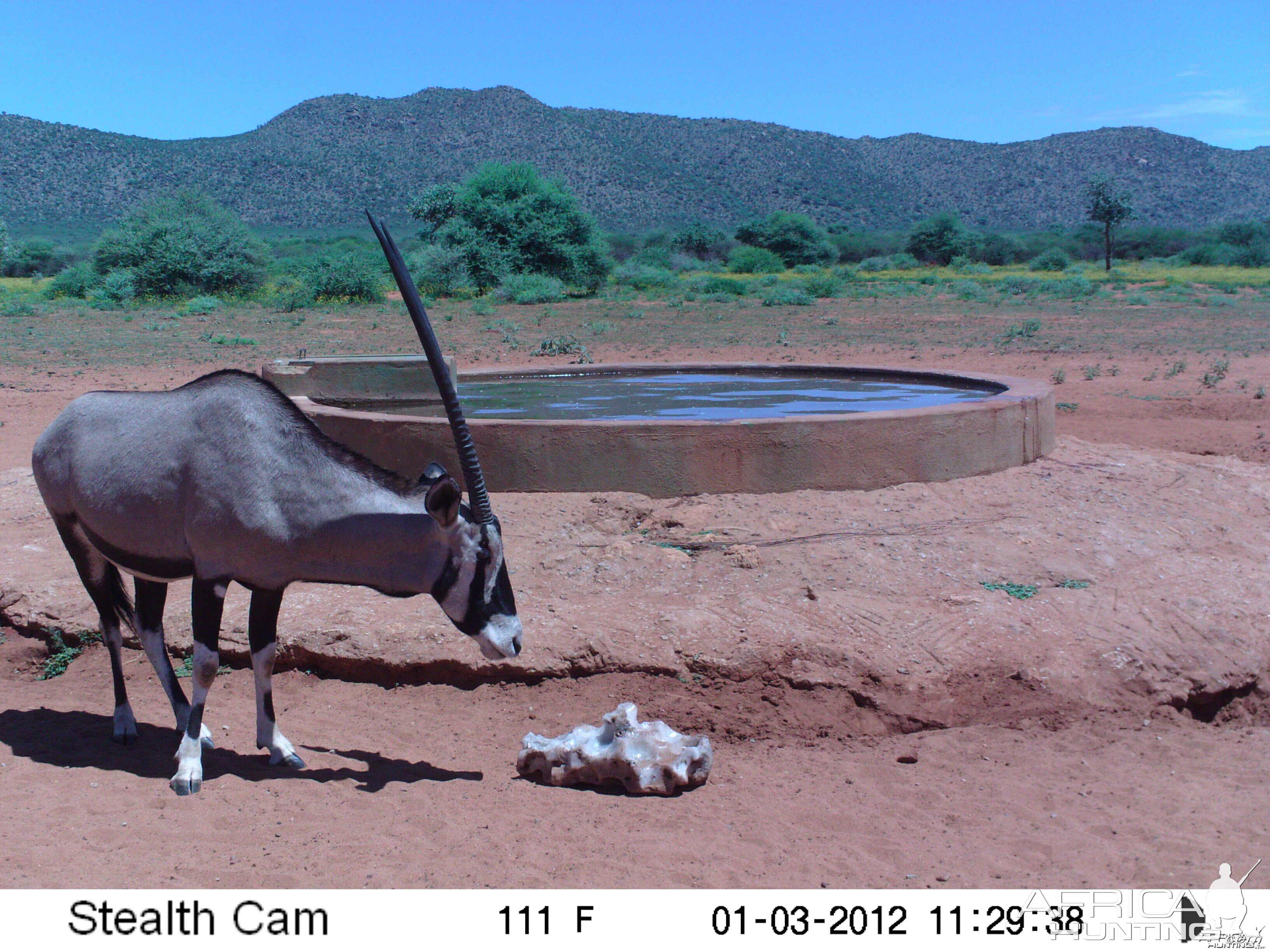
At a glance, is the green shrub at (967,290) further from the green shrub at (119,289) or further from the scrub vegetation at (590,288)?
the green shrub at (119,289)

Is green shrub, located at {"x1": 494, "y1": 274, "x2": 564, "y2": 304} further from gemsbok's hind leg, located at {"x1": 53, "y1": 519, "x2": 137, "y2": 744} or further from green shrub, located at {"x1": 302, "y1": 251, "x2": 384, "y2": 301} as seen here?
gemsbok's hind leg, located at {"x1": 53, "y1": 519, "x2": 137, "y2": 744}

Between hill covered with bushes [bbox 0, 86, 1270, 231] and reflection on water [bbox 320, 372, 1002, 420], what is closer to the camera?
reflection on water [bbox 320, 372, 1002, 420]

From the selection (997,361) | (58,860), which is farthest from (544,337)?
(58,860)

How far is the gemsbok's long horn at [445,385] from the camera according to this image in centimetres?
331

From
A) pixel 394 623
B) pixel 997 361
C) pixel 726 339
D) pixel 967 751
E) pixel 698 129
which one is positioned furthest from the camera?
pixel 698 129

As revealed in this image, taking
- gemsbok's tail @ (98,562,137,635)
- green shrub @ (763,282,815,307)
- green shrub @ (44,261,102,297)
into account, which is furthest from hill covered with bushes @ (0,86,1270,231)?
gemsbok's tail @ (98,562,137,635)

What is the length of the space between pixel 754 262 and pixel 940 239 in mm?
10630

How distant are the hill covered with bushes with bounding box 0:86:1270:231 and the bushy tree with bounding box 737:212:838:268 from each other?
2084cm

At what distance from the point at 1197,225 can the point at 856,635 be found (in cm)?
7815

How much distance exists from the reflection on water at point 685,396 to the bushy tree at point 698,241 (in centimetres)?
4023

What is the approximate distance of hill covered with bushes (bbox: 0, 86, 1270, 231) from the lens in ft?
237

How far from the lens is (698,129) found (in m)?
84.9
